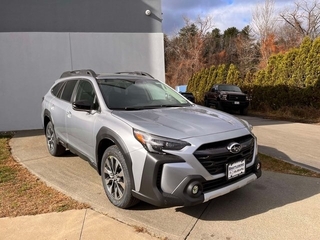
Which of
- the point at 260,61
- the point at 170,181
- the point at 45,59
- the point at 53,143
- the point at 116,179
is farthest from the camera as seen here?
the point at 260,61

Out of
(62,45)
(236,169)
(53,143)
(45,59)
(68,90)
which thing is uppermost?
(62,45)

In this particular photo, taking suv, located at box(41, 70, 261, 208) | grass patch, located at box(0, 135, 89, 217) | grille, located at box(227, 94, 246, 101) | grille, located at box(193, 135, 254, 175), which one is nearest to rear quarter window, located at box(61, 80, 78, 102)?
suv, located at box(41, 70, 261, 208)

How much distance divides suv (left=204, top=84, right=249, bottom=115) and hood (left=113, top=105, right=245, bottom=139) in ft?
44.1

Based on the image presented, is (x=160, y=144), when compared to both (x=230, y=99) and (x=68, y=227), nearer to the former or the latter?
(x=68, y=227)

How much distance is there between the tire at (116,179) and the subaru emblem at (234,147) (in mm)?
1222

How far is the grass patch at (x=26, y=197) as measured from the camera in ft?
12.8

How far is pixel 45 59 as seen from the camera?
403 inches

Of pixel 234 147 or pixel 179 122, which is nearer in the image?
pixel 234 147

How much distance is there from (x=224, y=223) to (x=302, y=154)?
4142 millimetres

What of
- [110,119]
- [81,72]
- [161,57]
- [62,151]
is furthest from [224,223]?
[161,57]

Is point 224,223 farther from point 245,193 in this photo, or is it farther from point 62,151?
point 62,151

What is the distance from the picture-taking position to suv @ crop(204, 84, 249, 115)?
17328 millimetres

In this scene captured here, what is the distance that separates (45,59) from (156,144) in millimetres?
8335

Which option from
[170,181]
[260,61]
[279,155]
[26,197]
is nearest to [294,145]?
[279,155]
